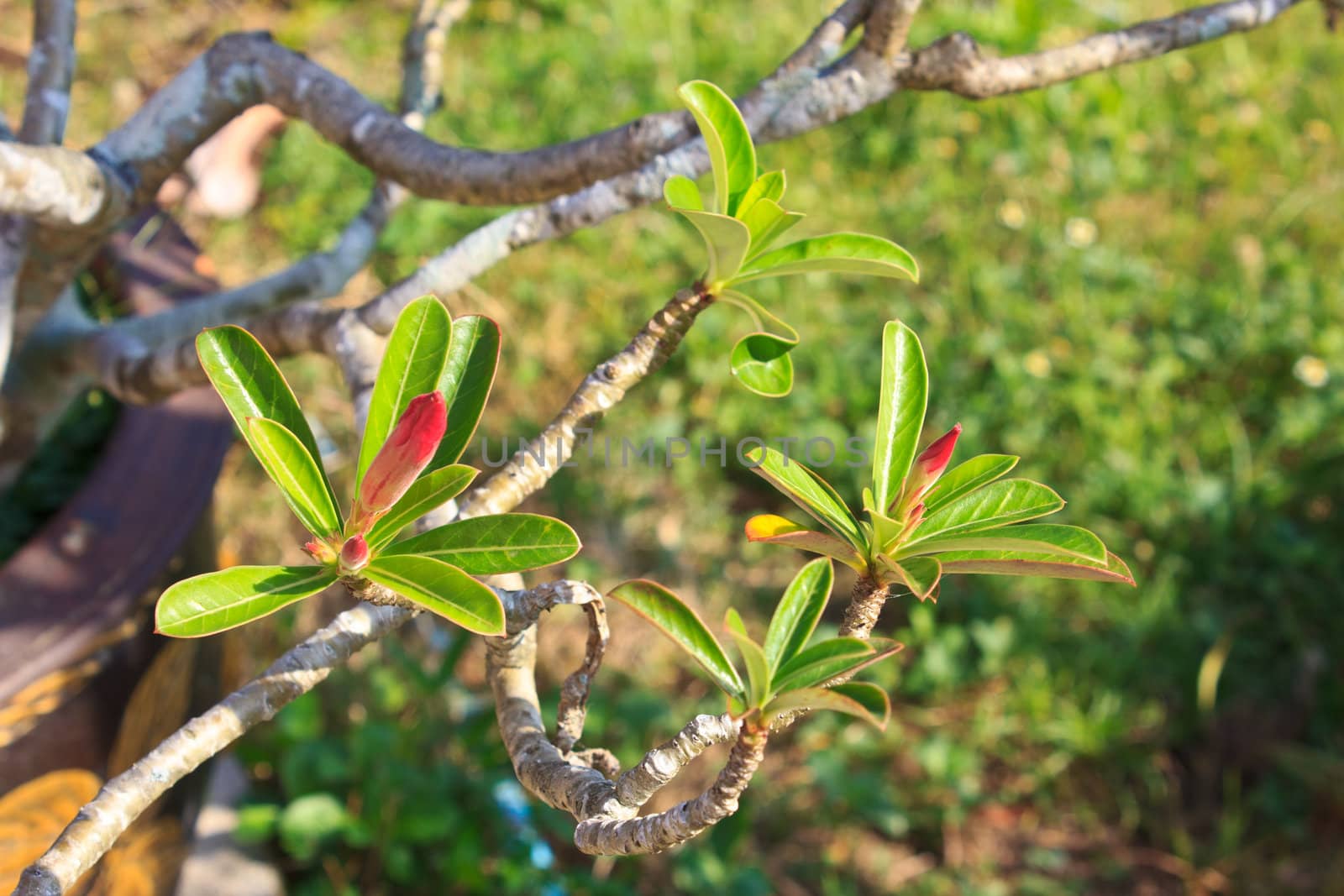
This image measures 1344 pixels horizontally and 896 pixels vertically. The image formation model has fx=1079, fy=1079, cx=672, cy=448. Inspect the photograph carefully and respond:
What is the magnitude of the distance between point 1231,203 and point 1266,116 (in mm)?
349

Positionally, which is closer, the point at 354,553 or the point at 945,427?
the point at 354,553

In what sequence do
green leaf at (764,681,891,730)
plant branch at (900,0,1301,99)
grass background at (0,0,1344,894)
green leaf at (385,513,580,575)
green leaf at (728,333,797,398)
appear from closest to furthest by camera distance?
A: green leaf at (764,681,891,730)
green leaf at (385,513,580,575)
green leaf at (728,333,797,398)
plant branch at (900,0,1301,99)
grass background at (0,0,1344,894)

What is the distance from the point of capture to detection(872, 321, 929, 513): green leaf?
2.28 ft

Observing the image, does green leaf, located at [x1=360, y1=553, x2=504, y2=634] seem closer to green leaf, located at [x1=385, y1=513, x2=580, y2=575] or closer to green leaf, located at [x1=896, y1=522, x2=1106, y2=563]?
green leaf, located at [x1=385, y1=513, x2=580, y2=575]

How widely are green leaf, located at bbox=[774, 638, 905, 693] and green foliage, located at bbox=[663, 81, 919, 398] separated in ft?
0.69

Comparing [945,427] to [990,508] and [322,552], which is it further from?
[322,552]

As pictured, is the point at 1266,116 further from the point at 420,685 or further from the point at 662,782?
the point at 662,782

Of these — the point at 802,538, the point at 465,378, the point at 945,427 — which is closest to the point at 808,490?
the point at 802,538

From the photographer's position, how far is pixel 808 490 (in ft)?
2.21

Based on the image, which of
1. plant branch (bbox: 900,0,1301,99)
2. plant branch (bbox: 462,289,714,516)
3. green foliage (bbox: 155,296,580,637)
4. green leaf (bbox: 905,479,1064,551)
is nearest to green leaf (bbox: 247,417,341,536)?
green foliage (bbox: 155,296,580,637)

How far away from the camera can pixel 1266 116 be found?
2758mm

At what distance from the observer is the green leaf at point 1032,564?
0.63 m

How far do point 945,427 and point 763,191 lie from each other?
5.06ft

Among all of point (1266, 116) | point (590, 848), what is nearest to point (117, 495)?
point (590, 848)
